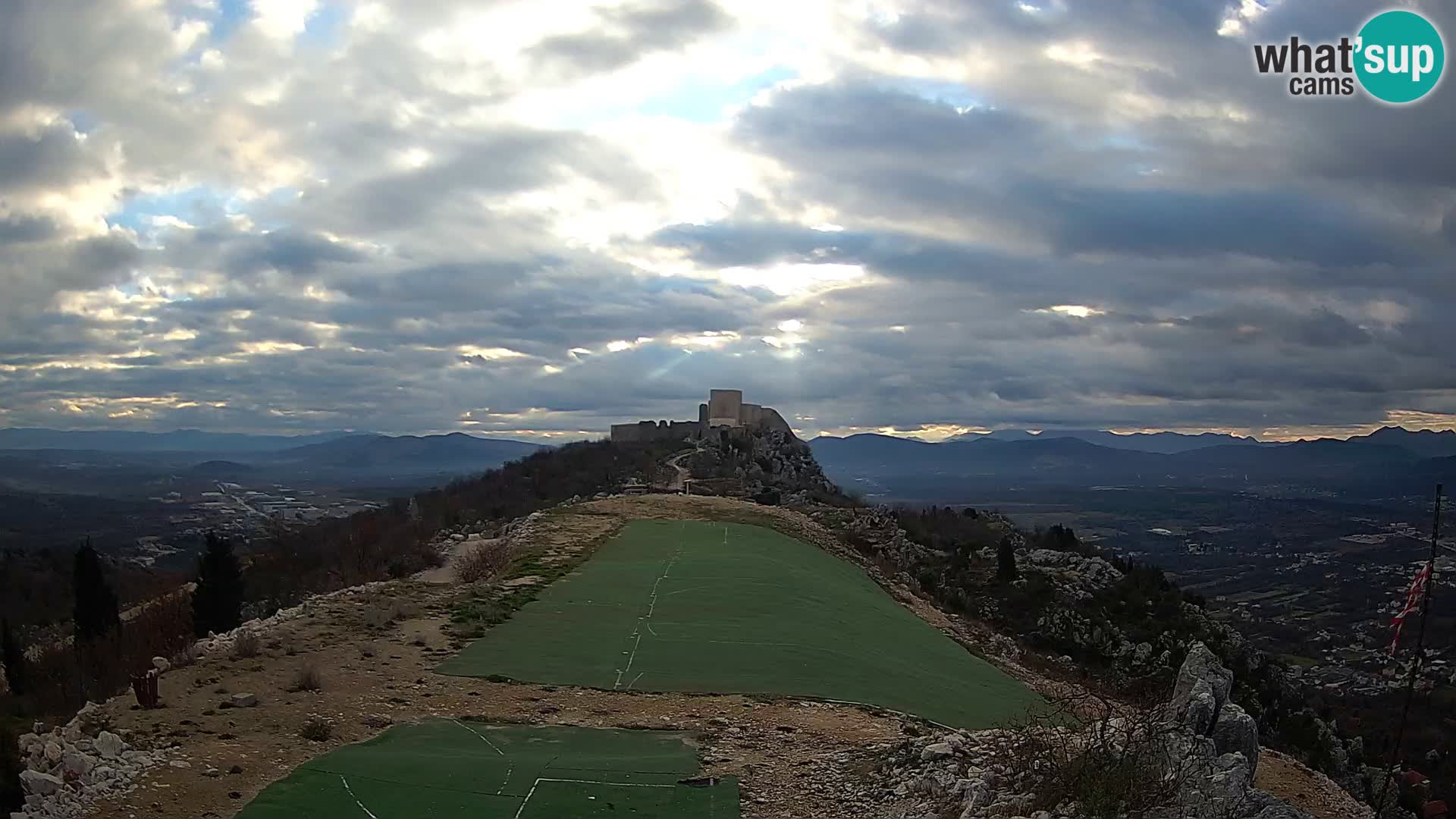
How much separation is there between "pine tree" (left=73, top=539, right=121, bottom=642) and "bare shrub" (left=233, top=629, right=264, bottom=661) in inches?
762

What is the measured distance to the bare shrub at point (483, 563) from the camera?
85.4 feet

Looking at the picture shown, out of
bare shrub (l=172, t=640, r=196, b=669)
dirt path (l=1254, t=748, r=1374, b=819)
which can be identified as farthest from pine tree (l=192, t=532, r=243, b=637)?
dirt path (l=1254, t=748, r=1374, b=819)

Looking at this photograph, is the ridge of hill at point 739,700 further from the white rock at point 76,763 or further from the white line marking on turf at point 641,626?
the white line marking on turf at point 641,626

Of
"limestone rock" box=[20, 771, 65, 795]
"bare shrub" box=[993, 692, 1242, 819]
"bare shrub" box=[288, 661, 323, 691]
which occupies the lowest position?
"bare shrub" box=[288, 661, 323, 691]

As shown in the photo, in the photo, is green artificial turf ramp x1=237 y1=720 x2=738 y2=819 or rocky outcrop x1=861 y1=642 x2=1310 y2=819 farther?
green artificial turf ramp x1=237 y1=720 x2=738 y2=819

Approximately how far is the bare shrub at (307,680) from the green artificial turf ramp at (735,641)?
2392 mm

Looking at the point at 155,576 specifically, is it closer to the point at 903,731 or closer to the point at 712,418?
the point at 712,418

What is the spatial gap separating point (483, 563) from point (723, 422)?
181 feet

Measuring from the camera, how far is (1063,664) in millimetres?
32500

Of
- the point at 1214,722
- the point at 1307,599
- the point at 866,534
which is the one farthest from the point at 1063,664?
the point at 1307,599

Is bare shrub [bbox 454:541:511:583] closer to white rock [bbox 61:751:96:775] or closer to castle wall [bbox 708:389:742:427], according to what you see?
white rock [bbox 61:751:96:775]

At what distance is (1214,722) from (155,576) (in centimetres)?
6008

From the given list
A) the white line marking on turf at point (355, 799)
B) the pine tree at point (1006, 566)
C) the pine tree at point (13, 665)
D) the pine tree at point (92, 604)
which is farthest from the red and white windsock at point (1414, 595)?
the pine tree at point (1006, 566)

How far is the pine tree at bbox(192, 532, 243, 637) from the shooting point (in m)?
26.9
